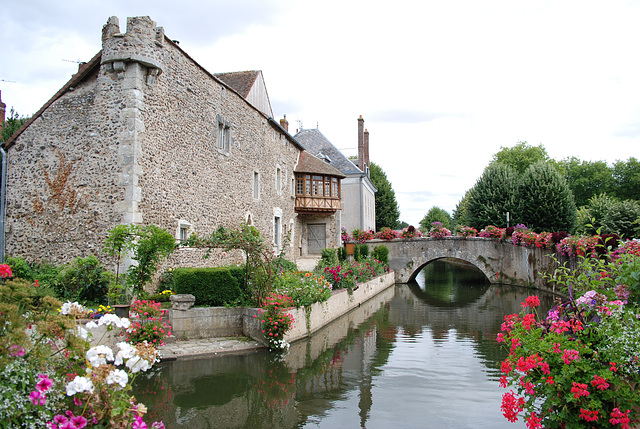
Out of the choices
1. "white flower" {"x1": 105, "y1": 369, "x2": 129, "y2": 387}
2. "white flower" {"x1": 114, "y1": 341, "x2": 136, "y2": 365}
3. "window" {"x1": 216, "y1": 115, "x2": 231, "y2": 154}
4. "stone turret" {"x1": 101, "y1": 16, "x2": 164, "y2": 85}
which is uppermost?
"stone turret" {"x1": 101, "y1": 16, "x2": 164, "y2": 85}

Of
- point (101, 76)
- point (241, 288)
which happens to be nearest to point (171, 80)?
point (101, 76)

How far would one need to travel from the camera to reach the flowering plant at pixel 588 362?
3330mm

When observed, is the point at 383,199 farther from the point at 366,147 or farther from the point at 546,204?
the point at 546,204

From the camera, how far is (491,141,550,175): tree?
→ 43906 mm

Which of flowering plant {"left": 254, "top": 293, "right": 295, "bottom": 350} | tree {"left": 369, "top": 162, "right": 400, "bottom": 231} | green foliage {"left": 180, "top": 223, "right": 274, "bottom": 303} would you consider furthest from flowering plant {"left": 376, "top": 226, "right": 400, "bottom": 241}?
tree {"left": 369, "top": 162, "right": 400, "bottom": 231}

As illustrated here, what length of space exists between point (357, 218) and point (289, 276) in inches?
792

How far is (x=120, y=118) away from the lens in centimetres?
1048

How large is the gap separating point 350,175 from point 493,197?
917 centimetres

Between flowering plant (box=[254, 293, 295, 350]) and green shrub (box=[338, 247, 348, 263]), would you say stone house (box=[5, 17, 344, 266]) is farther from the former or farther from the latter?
green shrub (box=[338, 247, 348, 263])

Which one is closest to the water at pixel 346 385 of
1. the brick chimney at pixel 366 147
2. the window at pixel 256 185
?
the window at pixel 256 185

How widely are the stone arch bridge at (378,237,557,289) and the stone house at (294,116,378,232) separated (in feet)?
18.7

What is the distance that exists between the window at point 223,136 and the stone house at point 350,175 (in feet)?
52.5

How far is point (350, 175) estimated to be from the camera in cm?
3112

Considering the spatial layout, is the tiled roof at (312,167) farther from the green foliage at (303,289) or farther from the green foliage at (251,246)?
the green foliage at (251,246)
